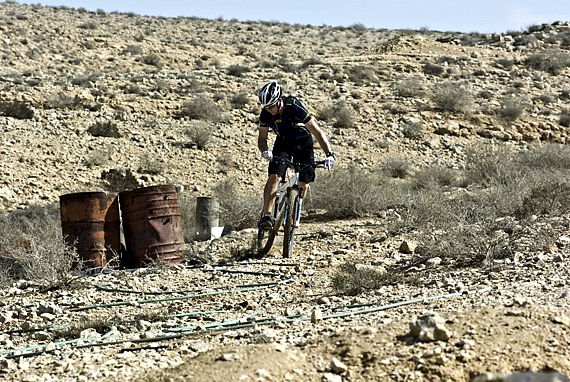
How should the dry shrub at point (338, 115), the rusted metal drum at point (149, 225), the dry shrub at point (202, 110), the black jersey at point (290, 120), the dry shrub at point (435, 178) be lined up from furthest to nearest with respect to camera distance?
the dry shrub at point (338, 115) < the dry shrub at point (202, 110) < the dry shrub at point (435, 178) < the rusted metal drum at point (149, 225) < the black jersey at point (290, 120)

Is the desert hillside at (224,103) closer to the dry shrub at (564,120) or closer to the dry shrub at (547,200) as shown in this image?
the dry shrub at (564,120)

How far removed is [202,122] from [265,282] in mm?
12615

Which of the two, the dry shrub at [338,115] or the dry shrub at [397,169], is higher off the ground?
the dry shrub at [338,115]

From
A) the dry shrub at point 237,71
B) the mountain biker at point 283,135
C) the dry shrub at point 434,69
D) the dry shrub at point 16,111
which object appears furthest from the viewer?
the dry shrub at point 434,69

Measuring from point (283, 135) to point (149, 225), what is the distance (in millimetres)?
1802

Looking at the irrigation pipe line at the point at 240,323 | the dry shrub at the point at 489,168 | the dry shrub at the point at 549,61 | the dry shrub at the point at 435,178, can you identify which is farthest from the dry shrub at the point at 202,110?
the irrigation pipe line at the point at 240,323

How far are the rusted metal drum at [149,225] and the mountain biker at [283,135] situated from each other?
1.17 m

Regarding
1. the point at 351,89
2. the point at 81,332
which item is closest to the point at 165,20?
the point at 351,89

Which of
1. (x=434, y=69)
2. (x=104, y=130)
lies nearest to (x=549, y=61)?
(x=434, y=69)

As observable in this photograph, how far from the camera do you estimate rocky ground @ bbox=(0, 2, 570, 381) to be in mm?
4133

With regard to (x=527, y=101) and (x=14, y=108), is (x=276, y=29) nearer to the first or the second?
(x=527, y=101)

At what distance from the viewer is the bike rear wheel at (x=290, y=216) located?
27.5ft

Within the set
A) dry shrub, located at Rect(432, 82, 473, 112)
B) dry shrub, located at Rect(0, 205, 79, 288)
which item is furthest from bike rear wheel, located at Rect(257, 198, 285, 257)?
dry shrub, located at Rect(432, 82, 473, 112)

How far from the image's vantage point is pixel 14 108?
1836 cm
